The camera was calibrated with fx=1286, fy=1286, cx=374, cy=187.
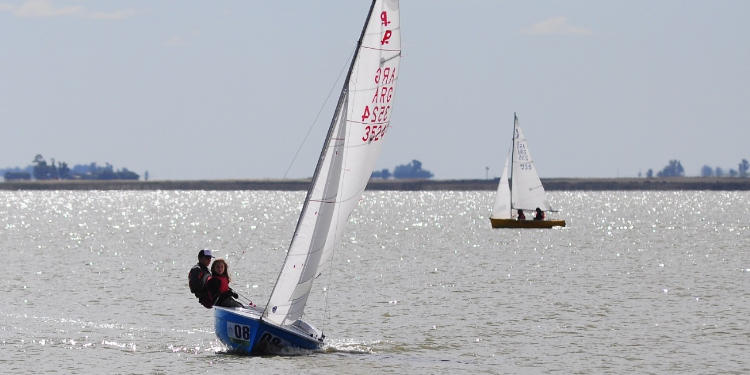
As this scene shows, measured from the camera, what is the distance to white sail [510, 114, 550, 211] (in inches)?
3526

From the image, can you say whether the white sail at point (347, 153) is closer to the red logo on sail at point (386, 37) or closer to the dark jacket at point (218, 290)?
the red logo on sail at point (386, 37)

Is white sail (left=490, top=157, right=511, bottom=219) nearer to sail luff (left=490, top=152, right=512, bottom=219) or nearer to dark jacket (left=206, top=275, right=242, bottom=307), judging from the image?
sail luff (left=490, top=152, right=512, bottom=219)

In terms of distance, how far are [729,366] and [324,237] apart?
9.42m

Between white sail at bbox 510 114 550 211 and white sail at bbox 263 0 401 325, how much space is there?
205ft

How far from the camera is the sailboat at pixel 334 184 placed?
26.1 meters

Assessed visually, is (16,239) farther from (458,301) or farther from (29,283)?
(458,301)

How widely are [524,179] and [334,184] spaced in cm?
6356

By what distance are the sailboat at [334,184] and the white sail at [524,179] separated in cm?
6199

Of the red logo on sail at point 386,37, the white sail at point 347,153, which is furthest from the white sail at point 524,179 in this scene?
the red logo on sail at point 386,37

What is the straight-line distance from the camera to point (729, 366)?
28438 mm

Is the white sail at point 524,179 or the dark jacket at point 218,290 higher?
the white sail at point 524,179

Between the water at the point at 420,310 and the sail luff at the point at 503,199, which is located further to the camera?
the sail luff at the point at 503,199

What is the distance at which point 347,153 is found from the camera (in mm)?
26953

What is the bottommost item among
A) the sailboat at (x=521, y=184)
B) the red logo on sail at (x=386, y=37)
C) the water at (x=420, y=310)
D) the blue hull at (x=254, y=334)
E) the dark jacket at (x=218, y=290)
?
the water at (x=420, y=310)
